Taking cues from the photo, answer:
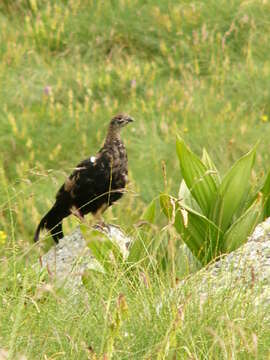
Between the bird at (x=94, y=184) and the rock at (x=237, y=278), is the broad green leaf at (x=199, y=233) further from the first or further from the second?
the bird at (x=94, y=184)

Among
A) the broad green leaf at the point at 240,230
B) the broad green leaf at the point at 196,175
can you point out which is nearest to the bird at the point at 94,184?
the broad green leaf at the point at 196,175

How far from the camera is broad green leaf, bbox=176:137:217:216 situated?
532 cm

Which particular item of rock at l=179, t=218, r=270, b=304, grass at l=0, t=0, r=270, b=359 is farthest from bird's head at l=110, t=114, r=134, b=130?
rock at l=179, t=218, r=270, b=304

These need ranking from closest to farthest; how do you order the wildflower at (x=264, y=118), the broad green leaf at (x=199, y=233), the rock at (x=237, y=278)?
the rock at (x=237, y=278) → the broad green leaf at (x=199, y=233) → the wildflower at (x=264, y=118)

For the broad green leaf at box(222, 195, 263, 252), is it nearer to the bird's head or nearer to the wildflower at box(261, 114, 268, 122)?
the bird's head

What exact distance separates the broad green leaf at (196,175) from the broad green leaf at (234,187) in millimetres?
85

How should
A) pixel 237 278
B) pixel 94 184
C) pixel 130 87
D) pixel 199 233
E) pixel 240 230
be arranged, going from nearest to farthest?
1. pixel 237 278
2. pixel 240 230
3. pixel 199 233
4. pixel 94 184
5. pixel 130 87

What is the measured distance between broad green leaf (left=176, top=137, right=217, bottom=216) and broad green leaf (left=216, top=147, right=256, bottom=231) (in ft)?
0.28

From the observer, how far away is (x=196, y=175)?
17.5 feet

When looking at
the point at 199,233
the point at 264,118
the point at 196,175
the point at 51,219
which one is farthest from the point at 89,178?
the point at 264,118

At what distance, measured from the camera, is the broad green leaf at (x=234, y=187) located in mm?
5254

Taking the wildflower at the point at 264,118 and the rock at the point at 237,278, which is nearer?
the rock at the point at 237,278

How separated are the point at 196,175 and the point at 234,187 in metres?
0.24

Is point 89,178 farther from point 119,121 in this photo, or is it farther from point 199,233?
point 199,233
